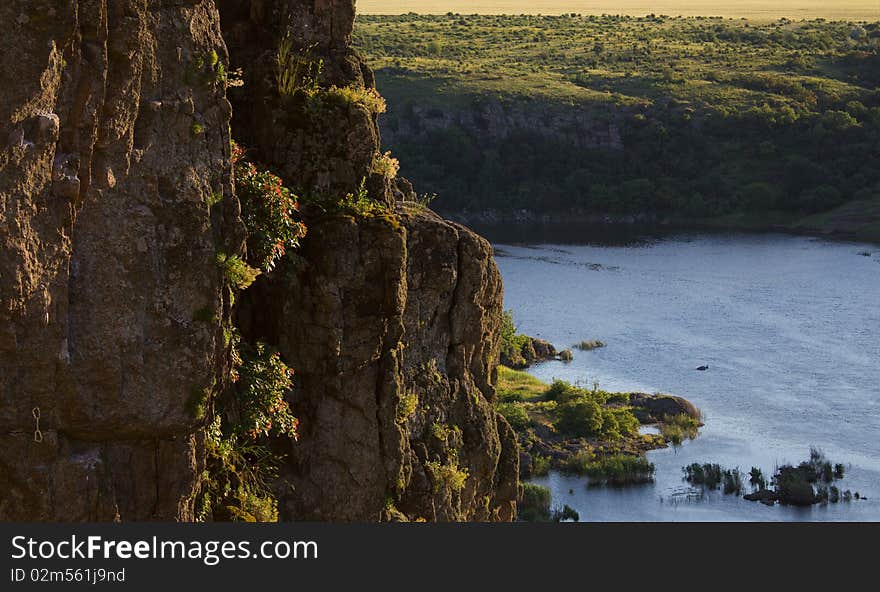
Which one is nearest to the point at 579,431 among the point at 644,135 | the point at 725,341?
the point at 725,341

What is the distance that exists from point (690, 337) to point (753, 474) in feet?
79.9

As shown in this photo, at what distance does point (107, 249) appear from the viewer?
1113 cm

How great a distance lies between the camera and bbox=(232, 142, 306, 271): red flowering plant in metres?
13.5

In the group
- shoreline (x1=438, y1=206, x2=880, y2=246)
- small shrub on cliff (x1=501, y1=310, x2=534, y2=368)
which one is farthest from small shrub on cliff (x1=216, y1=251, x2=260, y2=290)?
shoreline (x1=438, y1=206, x2=880, y2=246)

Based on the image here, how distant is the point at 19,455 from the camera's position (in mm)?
10836

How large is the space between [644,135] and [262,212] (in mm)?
117278

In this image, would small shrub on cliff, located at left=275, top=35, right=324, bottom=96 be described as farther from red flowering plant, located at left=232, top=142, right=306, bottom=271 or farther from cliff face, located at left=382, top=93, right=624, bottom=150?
cliff face, located at left=382, top=93, right=624, bottom=150

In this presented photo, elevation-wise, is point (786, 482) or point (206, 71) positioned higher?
point (206, 71)

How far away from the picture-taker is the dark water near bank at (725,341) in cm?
5284

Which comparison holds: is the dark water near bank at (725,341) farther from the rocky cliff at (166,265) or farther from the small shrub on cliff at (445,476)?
the rocky cliff at (166,265)

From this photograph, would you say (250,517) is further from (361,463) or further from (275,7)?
(275,7)

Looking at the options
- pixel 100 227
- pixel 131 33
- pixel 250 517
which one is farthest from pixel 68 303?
pixel 250 517

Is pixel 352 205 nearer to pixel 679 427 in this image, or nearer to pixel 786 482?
pixel 786 482

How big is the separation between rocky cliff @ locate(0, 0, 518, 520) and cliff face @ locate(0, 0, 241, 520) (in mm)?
17
